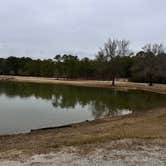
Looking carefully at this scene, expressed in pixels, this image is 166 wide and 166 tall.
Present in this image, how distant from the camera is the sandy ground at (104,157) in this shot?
771cm

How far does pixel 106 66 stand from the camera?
193ft

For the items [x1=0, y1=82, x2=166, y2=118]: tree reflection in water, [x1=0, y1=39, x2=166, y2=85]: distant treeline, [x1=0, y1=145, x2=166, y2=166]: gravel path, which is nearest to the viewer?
[x1=0, y1=145, x2=166, y2=166]: gravel path

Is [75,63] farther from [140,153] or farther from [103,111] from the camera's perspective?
[140,153]

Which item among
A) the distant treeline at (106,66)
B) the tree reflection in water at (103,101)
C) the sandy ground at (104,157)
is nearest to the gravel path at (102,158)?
the sandy ground at (104,157)

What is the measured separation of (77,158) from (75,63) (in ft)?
239

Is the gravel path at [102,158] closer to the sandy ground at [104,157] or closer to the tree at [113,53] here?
the sandy ground at [104,157]

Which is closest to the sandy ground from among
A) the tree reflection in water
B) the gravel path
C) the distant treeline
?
the gravel path

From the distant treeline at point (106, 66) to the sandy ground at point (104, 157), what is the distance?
42.8 metres

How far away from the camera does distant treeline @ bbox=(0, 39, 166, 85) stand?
52847mm

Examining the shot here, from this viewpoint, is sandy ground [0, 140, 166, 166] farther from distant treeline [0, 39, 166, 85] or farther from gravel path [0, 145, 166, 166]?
distant treeline [0, 39, 166, 85]

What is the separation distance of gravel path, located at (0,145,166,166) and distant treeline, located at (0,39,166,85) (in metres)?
43.1

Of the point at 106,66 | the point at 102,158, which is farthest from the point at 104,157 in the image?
the point at 106,66

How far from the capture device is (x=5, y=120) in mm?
18000

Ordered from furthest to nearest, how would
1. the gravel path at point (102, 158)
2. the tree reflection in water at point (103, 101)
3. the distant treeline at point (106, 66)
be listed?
the distant treeline at point (106, 66), the tree reflection in water at point (103, 101), the gravel path at point (102, 158)
